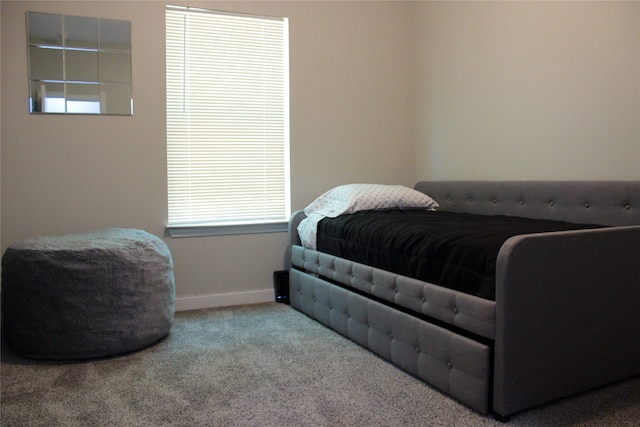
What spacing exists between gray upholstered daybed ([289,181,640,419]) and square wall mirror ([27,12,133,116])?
75.8 inches

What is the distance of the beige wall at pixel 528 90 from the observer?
7.51 ft

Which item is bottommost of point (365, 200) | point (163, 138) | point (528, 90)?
point (365, 200)

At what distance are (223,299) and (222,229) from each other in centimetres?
46

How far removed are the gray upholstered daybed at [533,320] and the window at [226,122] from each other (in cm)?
139

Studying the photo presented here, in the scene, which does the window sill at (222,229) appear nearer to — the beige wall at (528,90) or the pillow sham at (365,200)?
the pillow sham at (365,200)

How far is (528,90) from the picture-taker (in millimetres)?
2760

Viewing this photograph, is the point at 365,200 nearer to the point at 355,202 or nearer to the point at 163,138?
the point at 355,202

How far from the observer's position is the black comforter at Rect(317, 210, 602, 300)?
1.75 meters

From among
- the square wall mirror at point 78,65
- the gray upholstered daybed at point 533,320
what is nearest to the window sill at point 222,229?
the square wall mirror at point 78,65

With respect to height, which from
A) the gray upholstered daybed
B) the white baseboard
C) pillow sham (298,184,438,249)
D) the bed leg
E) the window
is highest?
the window

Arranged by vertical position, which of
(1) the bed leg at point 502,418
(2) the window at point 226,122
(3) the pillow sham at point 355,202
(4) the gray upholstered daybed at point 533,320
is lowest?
(1) the bed leg at point 502,418

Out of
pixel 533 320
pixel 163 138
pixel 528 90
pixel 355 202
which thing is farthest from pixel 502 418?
pixel 163 138

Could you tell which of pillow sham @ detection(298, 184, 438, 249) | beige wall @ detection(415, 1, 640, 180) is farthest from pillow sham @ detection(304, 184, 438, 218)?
beige wall @ detection(415, 1, 640, 180)

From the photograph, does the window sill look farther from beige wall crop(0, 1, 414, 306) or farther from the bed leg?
the bed leg
